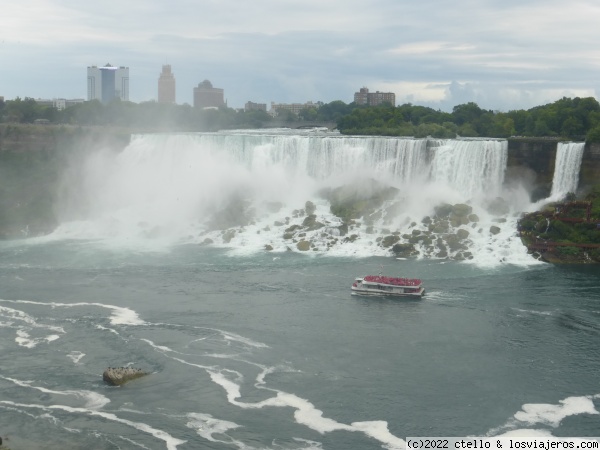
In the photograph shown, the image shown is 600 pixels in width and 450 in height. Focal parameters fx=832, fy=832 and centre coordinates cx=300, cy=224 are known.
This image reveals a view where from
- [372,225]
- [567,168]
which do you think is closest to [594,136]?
[567,168]

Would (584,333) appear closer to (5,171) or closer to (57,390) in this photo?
(57,390)

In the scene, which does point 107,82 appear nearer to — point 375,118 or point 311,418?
point 375,118

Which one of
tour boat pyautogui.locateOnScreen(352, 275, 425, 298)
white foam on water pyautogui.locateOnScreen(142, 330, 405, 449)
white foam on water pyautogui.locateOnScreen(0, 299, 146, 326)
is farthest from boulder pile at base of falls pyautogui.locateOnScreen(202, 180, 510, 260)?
white foam on water pyautogui.locateOnScreen(142, 330, 405, 449)

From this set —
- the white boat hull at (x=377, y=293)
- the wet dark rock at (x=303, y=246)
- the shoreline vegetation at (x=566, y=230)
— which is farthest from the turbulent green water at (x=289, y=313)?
the shoreline vegetation at (x=566, y=230)

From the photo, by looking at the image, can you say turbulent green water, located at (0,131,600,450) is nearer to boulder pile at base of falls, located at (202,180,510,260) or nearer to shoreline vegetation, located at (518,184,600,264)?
boulder pile at base of falls, located at (202,180,510,260)

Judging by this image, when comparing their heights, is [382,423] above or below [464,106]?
below

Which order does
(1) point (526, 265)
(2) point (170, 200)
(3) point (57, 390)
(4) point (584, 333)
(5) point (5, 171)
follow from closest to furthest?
1. (3) point (57, 390)
2. (4) point (584, 333)
3. (1) point (526, 265)
4. (2) point (170, 200)
5. (5) point (5, 171)

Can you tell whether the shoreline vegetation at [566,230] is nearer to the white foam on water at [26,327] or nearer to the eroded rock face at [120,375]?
the eroded rock face at [120,375]

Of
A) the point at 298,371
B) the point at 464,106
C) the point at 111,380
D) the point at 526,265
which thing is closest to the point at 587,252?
the point at 526,265
